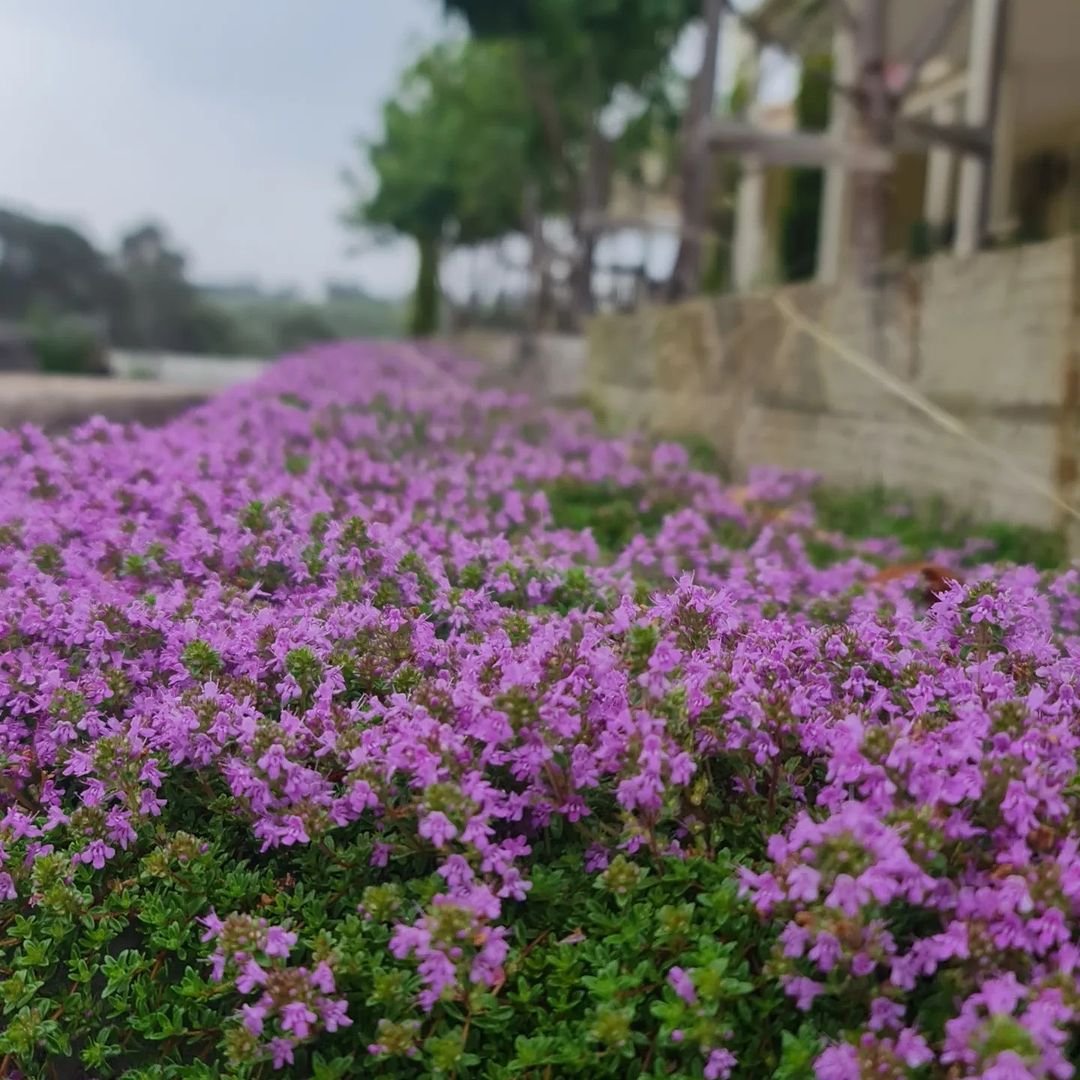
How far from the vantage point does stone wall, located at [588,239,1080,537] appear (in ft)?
13.5

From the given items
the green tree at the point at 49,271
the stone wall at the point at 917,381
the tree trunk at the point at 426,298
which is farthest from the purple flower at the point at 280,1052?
the tree trunk at the point at 426,298

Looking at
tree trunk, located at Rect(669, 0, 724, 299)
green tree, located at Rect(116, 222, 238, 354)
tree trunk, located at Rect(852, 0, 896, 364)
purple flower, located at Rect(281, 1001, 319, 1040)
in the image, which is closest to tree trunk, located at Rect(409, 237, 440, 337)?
green tree, located at Rect(116, 222, 238, 354)

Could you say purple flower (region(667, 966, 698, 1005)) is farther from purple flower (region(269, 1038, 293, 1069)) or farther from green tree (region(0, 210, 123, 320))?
green tree (region(0, 210, 123, 320))

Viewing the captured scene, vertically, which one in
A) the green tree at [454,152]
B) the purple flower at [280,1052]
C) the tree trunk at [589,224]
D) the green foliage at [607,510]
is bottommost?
the purple flower at [280,1052]

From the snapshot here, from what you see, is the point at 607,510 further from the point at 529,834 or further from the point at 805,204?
the point at 805,204

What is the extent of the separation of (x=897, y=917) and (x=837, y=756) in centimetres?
23

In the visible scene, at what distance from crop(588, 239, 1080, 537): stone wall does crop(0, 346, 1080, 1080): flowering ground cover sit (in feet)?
6.68

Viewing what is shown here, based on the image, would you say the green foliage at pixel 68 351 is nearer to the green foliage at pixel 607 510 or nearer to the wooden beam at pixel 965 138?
the wooden beam at pixel 965 138

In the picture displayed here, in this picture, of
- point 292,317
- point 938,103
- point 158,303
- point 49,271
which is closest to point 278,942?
point 938,103

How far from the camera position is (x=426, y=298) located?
38.6 metres

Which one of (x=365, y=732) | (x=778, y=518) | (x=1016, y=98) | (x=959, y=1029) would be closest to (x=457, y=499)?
(x=778, y=518)

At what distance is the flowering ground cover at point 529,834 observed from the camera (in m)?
1.49

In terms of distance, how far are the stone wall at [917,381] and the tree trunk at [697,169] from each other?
59.0 inches

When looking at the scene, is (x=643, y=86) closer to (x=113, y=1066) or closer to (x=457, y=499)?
(x=457, y=499)
